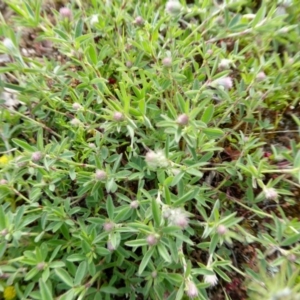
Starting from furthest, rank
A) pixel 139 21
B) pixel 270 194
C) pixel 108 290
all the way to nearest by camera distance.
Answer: pixel 139 21
pixel 108 290
pixel 270 194

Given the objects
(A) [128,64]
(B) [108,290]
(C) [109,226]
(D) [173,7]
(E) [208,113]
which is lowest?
(B) [108,290]

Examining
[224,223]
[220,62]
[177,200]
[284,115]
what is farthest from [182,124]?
[284,115]

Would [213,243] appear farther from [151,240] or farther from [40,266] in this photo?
[40,266]

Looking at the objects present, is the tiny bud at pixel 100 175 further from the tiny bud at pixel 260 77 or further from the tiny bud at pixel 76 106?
the tiny bud at pixel 260 77

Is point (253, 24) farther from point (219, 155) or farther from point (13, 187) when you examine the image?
point (13, 187)

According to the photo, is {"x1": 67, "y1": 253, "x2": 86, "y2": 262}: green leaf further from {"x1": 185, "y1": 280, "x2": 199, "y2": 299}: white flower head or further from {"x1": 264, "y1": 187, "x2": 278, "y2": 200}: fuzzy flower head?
{"x1": 264, "y1": 187, "x2": 278, "y2": 200}: fuzzy flower head

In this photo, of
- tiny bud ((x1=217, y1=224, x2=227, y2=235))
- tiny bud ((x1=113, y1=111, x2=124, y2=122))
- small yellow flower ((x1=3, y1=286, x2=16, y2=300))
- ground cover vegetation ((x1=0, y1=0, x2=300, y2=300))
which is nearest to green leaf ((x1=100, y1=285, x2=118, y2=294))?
ground cover vegetation ((x1=0, y1=0, x2=300, y2=300))

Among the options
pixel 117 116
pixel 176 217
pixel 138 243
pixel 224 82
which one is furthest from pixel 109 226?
pixel 224 82

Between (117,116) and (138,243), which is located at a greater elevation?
(117,116)
